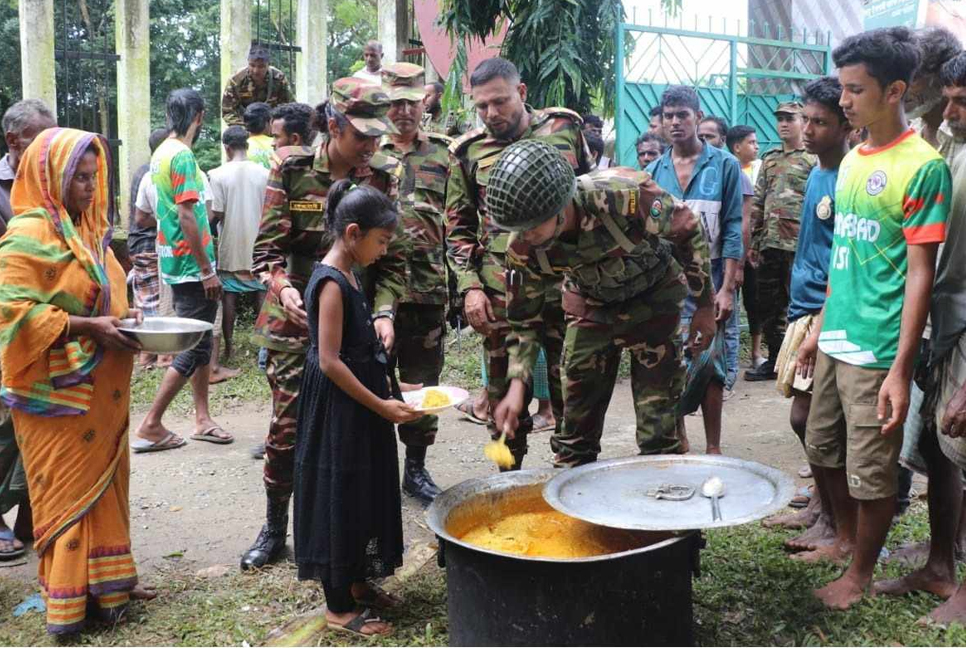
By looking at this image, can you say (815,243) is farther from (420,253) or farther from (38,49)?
(38,49)

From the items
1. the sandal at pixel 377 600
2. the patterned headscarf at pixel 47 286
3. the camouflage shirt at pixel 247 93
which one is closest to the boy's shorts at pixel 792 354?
the sandal at pixel 377 600

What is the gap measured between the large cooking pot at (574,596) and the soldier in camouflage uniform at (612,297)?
2.35 ft

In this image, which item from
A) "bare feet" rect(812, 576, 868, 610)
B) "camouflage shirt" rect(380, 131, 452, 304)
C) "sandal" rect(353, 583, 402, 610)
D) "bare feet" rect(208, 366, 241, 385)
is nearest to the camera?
"bare feet" rect(812, 576, 868, 610)

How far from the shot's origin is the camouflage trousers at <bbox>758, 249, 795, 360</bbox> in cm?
740

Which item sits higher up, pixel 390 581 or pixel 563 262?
pixel 563 262

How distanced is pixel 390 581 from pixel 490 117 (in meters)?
2.25

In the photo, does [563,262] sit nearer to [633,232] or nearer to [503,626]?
[633,232]

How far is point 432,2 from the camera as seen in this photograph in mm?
9953

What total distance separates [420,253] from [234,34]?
900 centimetres

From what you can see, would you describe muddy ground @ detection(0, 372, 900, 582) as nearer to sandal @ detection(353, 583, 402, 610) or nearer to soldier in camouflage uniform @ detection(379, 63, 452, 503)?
soldier in camouflage uniform @ detection(379, 63, 452, 503)

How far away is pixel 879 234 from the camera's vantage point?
3359 millimetres

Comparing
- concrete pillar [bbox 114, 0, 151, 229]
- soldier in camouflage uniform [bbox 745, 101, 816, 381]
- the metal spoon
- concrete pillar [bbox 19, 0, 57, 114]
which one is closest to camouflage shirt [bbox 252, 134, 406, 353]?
the metal spoon

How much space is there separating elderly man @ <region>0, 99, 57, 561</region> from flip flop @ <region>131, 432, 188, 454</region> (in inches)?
62.3

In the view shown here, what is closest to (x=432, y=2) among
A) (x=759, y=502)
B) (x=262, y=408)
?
(x=262, y=408)
